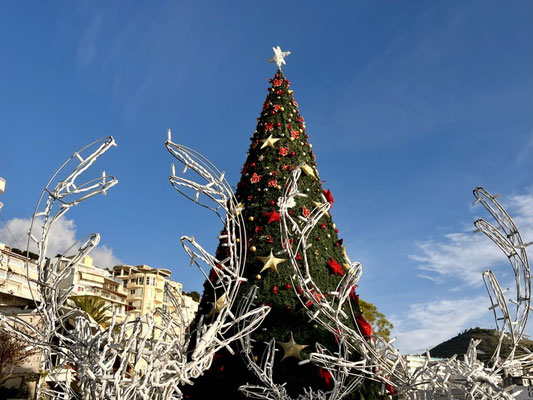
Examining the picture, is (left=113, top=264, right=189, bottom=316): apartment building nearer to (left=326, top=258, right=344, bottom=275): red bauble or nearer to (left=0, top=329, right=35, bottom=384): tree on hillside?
(left=0, top=329, right=35, bottom=384): tree on hillside

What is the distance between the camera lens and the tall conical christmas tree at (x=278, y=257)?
312 inches

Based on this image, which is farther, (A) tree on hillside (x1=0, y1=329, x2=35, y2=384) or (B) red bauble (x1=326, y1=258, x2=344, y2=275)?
(A) tree on hillside (x1=0, y1=329, x2=35, y2=384)

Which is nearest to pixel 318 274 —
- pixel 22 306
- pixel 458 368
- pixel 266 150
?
pixel 266 150

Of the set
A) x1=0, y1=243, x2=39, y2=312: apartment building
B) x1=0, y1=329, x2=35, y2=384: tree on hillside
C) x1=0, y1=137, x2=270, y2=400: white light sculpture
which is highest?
x1=0, y1=243, x2=39, y2=312: apartment building

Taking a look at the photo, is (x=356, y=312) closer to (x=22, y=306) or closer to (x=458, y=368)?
(x=458, y=368)

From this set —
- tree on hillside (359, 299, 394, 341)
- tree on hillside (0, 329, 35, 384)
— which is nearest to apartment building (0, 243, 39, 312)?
tree on hillside (0, 329, 35, 384)

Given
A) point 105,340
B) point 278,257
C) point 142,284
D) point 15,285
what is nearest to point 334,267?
point 278,257

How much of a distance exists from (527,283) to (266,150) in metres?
6.26

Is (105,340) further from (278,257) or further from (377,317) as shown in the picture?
(377,317)

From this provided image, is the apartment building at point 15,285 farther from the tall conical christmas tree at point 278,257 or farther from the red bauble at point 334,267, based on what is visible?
the red bauble at point 334,267

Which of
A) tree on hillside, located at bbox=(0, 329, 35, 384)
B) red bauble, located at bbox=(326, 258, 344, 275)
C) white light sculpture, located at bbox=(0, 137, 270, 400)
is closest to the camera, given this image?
white light sculpture, located at bbox=(0, 137, 270, 400)

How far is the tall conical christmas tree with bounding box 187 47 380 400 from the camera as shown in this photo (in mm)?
7930

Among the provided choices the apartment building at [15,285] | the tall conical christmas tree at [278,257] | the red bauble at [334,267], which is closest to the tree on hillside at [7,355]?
the apartment building at [15,285]

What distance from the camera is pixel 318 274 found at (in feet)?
28.7
